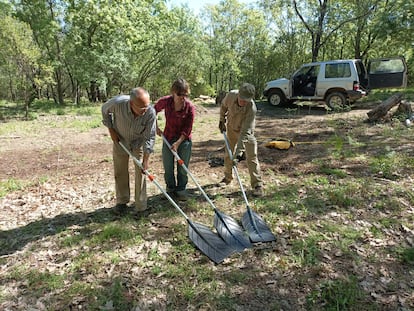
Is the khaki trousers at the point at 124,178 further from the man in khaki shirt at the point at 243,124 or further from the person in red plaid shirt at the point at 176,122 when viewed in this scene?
the man in khaki shirt at the point at 243,124

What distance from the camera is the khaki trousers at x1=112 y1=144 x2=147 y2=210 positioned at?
3.82m

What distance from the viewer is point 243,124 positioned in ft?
14.5

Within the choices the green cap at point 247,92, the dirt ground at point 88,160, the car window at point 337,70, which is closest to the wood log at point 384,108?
the dirt ground at point 88,160

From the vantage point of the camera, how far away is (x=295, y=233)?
12.1 ft

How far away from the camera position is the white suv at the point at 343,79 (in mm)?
11352

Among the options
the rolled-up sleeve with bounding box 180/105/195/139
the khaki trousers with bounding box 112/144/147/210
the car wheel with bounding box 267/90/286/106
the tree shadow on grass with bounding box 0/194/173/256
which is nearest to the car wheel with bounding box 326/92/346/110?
the car wheel with bounding box 267/90/286/106

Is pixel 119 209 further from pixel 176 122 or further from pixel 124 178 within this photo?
pixel 176 122

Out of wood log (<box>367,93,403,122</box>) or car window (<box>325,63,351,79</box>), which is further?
car window (<box>325,63,351,79</box>)

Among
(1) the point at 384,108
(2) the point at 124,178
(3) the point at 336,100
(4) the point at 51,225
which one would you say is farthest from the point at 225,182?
(3) the point at 336,100

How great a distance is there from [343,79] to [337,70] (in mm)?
474

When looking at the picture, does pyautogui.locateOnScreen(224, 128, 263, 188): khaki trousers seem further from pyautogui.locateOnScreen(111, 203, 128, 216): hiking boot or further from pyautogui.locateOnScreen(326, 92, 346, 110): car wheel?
pyautogui.locateOnScreen(326, 92, 346, 110): car wheel

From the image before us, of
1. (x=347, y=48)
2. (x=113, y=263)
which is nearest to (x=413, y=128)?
(x=113, y=263)

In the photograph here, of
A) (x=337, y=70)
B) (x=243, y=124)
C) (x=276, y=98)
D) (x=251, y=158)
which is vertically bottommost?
(x=251, y=158)

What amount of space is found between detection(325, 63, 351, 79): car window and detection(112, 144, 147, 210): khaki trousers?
10.3m
